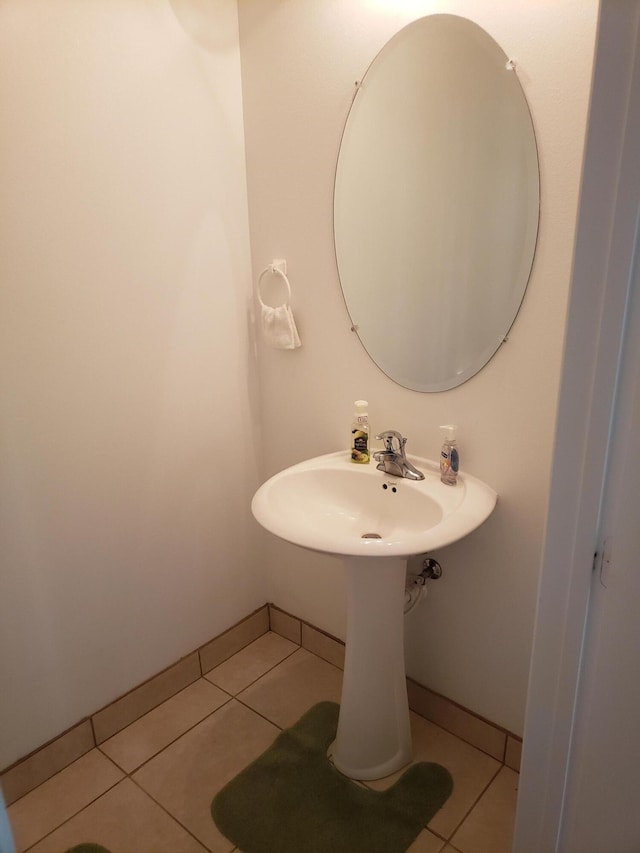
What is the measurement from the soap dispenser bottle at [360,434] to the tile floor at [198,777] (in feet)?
2.80

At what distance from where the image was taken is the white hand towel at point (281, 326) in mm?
1740

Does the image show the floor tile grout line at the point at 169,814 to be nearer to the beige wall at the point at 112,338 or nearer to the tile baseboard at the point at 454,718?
the beige wall at the point at 112,338

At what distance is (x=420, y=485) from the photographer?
146cm

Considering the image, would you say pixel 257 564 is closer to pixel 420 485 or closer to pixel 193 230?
pixel 420 485

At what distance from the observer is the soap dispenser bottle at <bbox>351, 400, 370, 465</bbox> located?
1.61 meters

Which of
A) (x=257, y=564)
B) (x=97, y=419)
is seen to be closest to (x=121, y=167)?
(x=97, y=419)

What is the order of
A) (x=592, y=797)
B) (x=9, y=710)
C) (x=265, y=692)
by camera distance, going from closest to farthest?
(x=592, y=797) < (x=9, y=710) < (x=265, y=692)

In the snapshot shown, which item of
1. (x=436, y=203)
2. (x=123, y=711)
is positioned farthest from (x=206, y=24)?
(x=123, y=711)

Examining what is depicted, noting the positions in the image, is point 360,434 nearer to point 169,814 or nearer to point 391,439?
point 391,439

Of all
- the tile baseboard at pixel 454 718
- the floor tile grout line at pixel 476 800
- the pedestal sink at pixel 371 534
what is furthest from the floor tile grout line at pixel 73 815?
the floor tile grout line at pixel 476 800

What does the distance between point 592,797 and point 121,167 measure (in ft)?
5.57

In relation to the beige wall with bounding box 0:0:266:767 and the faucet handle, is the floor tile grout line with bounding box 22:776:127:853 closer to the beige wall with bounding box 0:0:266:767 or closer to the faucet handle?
the beige wall with bounding box 0:0:266:767

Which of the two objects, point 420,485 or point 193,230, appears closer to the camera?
point 420,485

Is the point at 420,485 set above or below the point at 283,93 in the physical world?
below
